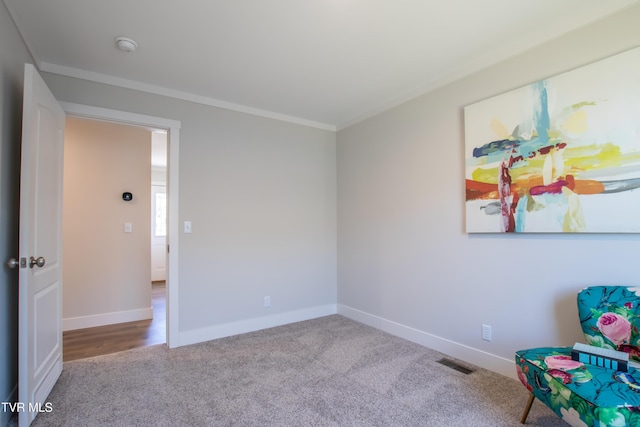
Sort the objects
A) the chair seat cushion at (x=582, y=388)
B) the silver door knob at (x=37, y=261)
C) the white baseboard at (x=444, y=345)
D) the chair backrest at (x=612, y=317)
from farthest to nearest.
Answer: the white baseboard at (x=444, y=345)
the silver door knob at (x=37, y=261)
the chair backrest at (x=612, y=317)
the chair seat cushion at (x=582, y=388)

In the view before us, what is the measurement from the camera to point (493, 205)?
238cm

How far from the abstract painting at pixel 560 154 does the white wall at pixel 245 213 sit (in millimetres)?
1878

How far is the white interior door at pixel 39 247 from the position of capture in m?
1.74

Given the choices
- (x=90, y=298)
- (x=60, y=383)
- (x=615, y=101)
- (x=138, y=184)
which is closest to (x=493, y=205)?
(x=615, y=101)

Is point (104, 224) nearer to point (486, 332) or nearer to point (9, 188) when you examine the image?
point (9, 188)

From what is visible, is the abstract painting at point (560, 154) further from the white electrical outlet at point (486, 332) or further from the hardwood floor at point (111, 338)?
the hardwood floor at point (111, 338)

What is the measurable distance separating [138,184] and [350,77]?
2.88 metres

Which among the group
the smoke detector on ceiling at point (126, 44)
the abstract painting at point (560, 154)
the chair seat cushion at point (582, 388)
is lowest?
the chair seat cushion at point (582, 388)

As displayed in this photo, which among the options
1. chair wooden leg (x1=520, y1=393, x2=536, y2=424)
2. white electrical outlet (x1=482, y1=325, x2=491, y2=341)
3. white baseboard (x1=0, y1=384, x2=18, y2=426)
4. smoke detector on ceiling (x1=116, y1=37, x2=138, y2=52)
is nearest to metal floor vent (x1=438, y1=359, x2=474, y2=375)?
white electrical outlet (x1=482, y1=325, x2=491, y2=341)

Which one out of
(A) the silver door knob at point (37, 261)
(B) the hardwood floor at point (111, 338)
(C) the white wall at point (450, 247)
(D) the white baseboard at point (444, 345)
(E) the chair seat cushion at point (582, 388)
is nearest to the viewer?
(E) the chair seat cushion at point (582, 388)

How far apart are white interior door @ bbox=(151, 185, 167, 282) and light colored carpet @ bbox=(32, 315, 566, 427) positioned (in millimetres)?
4281

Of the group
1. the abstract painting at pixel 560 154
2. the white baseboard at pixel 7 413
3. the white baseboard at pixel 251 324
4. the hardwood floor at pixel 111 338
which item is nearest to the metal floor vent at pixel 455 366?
the abstract painting at pixel 560 154

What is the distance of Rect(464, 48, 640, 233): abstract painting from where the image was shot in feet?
5.83
